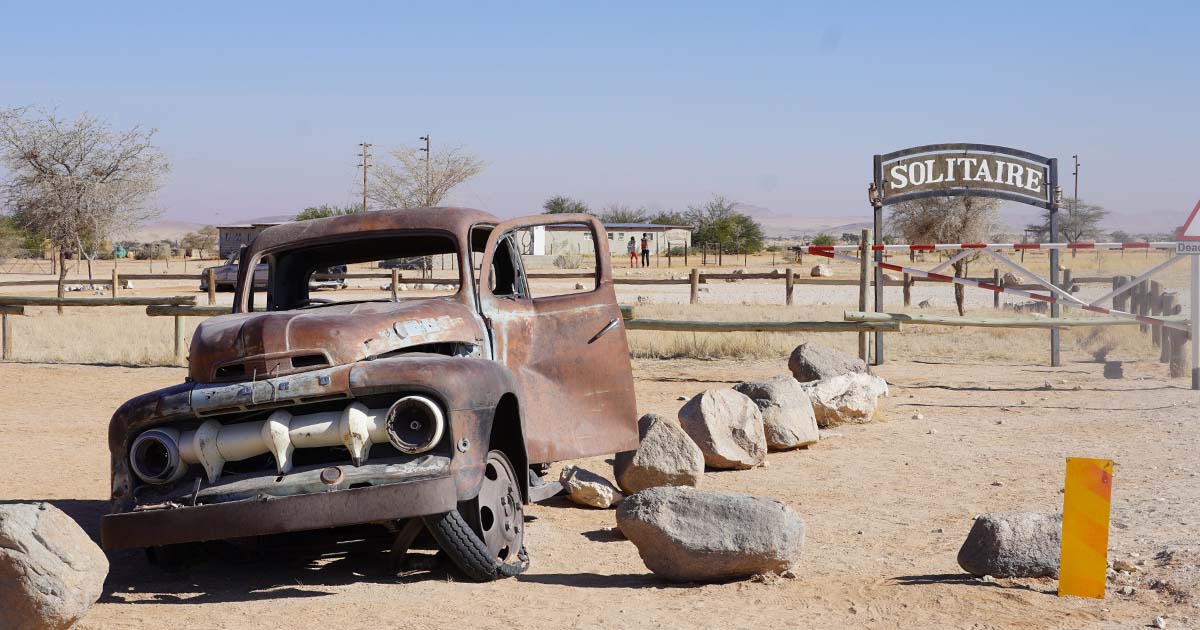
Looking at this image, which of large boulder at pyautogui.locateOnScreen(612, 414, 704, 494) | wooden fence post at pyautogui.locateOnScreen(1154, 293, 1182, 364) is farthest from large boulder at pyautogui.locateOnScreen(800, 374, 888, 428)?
wooden fence post at pyautogui.locateOnScreen(1154, 293, 1182, 364)

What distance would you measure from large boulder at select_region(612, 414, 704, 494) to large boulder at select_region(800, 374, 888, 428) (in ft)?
10.2

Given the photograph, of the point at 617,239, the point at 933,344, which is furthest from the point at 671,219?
the point at 933,344

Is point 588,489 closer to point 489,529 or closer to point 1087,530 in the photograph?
point 489,529

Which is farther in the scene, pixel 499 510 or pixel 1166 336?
pixel 1166 336

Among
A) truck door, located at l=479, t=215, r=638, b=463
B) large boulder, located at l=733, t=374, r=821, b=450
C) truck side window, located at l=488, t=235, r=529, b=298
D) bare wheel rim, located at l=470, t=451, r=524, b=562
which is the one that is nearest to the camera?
bare wheel rim, located at l=470, t=451, r=524, b=562

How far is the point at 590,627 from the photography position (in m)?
4.79

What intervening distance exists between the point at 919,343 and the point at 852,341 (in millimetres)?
1925

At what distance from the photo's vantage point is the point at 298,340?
5.46 meters

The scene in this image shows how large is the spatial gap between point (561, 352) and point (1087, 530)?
2937 mm

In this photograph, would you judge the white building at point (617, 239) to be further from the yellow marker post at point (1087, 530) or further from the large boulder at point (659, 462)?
the yellow marker post at point (1087, 530)

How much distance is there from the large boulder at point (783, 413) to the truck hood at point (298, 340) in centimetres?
426

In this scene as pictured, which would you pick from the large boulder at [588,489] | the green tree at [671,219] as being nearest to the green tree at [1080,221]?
the green tree at [671,219]

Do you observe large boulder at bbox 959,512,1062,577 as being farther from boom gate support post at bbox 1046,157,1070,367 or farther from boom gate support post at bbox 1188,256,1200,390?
boom gate support post at bbox 1046,157,1070,367

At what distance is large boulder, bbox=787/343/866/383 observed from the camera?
11.6 metres
